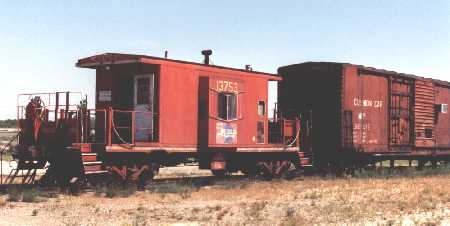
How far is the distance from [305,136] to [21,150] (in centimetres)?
988

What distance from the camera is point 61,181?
15.3 meters

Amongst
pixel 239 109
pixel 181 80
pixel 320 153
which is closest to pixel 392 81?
pixel 320 153

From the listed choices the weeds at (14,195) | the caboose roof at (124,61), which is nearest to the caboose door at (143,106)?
the caboose roof at (124,61)

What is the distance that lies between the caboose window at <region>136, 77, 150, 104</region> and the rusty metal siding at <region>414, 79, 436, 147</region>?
1209 cm

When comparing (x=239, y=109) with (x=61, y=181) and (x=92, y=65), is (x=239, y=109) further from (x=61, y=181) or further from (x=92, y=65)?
(x=61, y=181)

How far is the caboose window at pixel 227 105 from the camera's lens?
17469 millimetres

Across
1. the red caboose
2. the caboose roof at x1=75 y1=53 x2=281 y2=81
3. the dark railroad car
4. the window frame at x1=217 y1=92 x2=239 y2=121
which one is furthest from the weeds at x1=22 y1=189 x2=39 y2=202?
the dark railroad car

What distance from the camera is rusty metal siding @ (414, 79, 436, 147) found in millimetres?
23578

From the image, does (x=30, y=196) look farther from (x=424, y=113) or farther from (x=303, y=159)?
(x=424, y=113)

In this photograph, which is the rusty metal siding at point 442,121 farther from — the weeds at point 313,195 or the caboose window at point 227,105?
the weeds at point 313,195

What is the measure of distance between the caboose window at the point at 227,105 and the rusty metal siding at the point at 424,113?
9132 millimetres

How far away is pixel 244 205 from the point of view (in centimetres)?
1282

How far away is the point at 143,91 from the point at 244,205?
16.7ft

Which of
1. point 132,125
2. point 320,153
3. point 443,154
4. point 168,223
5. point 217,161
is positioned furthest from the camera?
point 443,154
